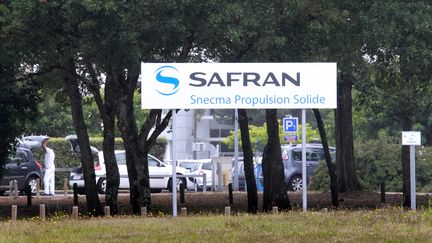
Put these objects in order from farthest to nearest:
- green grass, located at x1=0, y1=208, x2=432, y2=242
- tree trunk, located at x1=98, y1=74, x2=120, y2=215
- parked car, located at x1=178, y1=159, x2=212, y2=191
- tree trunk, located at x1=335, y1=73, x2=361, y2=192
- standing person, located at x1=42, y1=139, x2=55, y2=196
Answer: parked car, located at x1=178, y1=159, x2=212, y2=191 → standing person, located at x1=42, y1=139, x2=55, y2=196 → tree trunk, located at x1=335, y1=73, x2=361, y2=192 → tree trunk, located at x1=98, y1=74, x2=120, y2=215 → green grass, located at x1=0, y1=208, x2=432, y2=242

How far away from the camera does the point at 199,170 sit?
45.6m

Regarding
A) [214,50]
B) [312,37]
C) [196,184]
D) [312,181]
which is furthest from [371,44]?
[196,184]

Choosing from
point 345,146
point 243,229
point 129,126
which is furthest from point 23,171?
point 243,229

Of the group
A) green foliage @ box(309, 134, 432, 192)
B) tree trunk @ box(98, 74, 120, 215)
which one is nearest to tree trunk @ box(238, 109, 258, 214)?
tree trunk @ box(98, 74, 120, 215)

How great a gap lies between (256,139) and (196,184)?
27225 millimetres

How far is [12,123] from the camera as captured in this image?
2950 centimetres

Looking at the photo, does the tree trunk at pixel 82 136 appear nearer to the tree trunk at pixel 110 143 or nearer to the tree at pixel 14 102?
the tree trunk at pixel 110 143

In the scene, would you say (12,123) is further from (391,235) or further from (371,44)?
(391,235)

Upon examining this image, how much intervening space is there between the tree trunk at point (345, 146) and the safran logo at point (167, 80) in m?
13.3

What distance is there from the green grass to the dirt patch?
23.1ft

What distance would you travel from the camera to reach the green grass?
639 inches

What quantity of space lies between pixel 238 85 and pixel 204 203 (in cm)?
883

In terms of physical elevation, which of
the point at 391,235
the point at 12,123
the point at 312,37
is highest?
the point at 312,37

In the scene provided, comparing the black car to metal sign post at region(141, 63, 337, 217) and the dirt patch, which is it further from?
metal sign post at region(141, 63, 337, 217)
